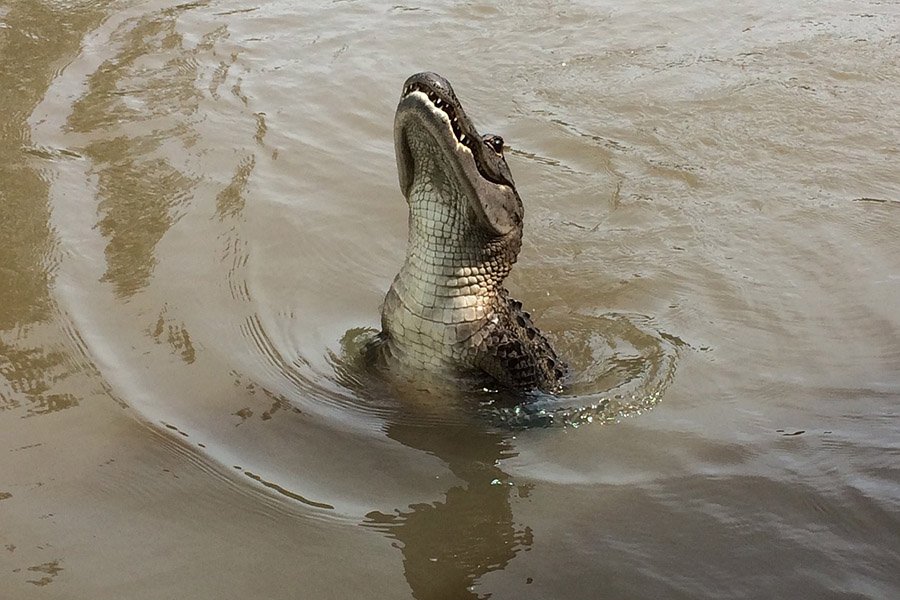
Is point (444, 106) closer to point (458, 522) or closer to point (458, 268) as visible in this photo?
point (458, 268)

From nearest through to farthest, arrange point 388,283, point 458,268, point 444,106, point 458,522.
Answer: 1. point 458,522
2. point 444,106
3. point 458,268
4. point 388,283

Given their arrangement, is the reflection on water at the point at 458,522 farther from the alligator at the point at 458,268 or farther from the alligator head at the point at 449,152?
the alligator head at the point at 449,152

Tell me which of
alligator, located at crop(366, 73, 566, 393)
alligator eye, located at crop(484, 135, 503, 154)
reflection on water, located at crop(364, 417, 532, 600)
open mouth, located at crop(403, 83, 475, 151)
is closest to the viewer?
reflection on water, located at crop(364, 417, 532, 600)

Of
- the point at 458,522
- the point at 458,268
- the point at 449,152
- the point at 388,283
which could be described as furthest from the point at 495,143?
the point at 458,522

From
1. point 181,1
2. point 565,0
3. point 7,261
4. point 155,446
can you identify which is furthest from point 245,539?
point 565,0

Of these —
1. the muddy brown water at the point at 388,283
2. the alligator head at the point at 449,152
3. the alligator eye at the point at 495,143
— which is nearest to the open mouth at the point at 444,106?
the alligator head at the point at 449,152

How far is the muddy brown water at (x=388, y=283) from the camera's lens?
297 cm

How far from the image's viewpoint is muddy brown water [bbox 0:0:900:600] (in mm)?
2975

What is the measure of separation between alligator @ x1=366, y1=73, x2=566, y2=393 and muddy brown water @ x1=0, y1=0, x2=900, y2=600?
0.56ft

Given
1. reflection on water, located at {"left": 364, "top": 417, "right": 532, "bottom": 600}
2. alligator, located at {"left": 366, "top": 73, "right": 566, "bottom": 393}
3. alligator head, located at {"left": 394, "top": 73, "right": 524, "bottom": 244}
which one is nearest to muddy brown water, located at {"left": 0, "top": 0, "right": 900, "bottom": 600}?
reflection on water, located at {"left": 364, "top": 417, "right": 532, "bottom": 600}

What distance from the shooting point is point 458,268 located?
12.4ft

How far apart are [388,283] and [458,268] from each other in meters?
1.15

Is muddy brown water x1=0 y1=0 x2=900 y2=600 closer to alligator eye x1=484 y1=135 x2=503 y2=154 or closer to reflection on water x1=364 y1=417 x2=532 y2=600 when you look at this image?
reflection on water x1=364 y1=417 x2=532 y2=600

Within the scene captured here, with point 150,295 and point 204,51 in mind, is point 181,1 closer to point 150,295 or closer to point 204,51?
point 204,51
